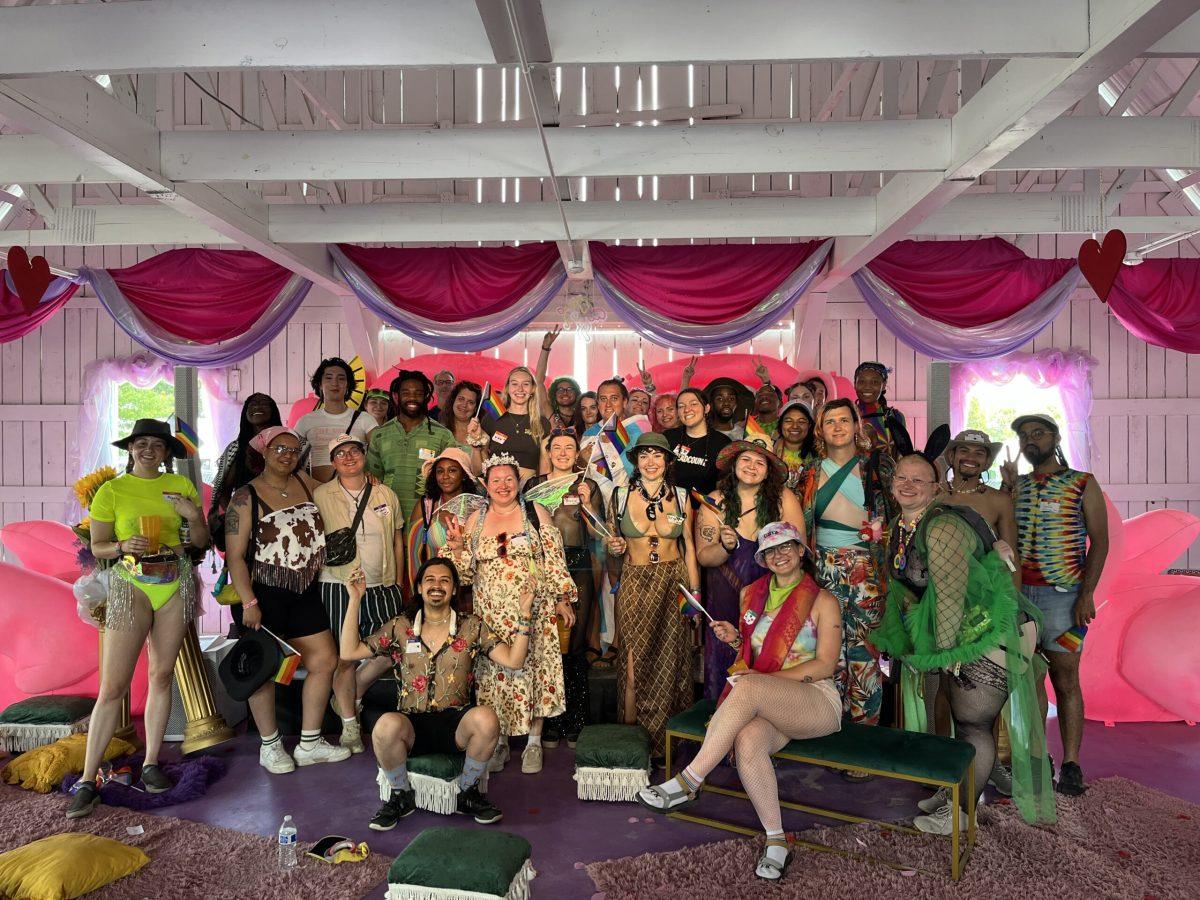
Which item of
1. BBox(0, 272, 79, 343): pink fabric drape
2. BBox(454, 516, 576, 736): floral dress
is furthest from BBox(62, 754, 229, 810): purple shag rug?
BBox(0, 272, 79, 343): pink fabric drape

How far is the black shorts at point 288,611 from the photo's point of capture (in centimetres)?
399

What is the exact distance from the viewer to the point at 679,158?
4.06 m

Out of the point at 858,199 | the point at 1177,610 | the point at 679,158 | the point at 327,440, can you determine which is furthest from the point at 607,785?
the point at 858,199

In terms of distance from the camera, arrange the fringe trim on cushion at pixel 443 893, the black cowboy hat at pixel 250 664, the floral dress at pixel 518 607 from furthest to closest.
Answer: the black cowboy hat at pixel 250 664 < the floral dress at pixel 518 607 < the fringe trim on cushion at pixel 443 893

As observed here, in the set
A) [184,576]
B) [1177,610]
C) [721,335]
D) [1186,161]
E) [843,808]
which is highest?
[1186,161]

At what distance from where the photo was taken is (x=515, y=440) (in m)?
4.93

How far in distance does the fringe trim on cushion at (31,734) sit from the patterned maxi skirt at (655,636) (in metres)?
2.92

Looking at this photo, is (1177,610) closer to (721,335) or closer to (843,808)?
(843,808)

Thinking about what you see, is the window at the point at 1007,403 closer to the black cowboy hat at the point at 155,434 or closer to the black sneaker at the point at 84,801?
the black cowboy hat at the point at 155,434

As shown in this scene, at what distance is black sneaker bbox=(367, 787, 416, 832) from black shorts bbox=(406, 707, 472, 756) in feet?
0.56

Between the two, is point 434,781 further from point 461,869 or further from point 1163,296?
point 1163,296

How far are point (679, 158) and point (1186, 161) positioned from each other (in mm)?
2485

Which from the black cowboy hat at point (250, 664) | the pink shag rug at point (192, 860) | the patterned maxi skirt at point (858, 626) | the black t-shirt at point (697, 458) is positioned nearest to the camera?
the pink shag rug at point (192, 860)

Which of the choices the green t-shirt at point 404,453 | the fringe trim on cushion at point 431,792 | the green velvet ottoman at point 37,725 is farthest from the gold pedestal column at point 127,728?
the green t-shirt at point 404,453
